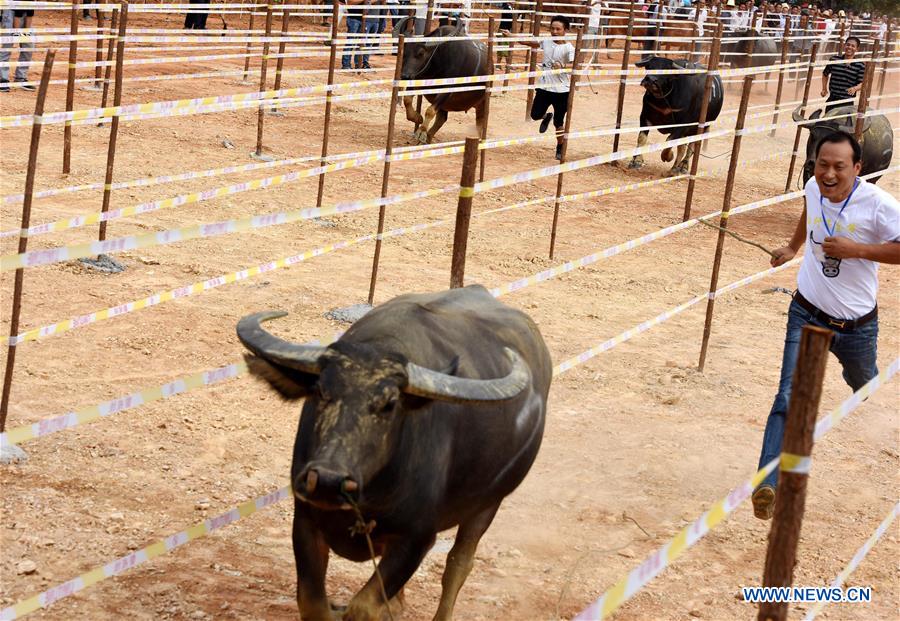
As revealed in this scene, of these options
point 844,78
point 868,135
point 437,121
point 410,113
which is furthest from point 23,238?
point 844,78

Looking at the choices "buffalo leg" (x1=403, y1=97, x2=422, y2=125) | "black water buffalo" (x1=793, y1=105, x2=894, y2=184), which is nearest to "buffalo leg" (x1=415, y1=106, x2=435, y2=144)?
"buffalo leg" (x1=403, y1=97, x2=422, y2=125)

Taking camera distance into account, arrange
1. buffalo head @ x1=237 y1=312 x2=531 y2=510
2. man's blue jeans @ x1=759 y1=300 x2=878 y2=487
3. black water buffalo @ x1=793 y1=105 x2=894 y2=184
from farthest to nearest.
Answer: black water buffalo @ x1=793 y1=105 x2=894 y2=184, man's blue jeans @ x1=759 y1=300 x2=878 y2=487, buffalo head @ x1=237 y1=312 x2=531 y2=510

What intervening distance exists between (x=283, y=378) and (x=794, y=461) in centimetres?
174

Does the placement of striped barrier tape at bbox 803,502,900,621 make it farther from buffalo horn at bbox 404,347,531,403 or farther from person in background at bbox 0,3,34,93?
person in background at bbox 0,3,34,93

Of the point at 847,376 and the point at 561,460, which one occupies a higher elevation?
the point at 847,376

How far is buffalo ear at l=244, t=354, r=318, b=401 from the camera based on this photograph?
3804mm

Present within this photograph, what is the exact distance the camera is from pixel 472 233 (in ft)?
39.7

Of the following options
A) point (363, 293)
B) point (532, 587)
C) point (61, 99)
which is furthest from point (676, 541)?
point (61, 99)

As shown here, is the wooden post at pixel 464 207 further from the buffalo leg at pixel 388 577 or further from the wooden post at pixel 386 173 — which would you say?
the wooden post at pixel 386 173

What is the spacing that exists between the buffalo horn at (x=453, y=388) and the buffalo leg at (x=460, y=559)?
3.37ft

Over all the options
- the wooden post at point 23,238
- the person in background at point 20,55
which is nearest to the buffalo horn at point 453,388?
the wooden post at point 23,238

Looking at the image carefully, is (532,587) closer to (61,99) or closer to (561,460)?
(561,460)

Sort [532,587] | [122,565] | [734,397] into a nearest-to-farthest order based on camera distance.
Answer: [122,565]
[532,587]
[734,397]

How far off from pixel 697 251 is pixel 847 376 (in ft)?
22.3
